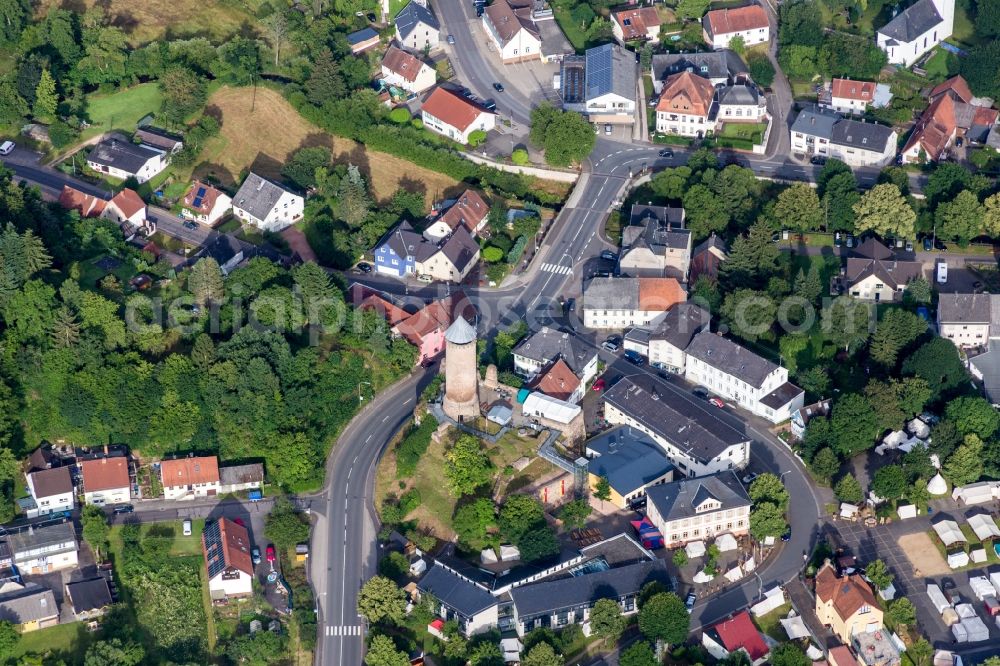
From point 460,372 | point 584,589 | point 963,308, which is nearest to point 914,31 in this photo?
point 963,308

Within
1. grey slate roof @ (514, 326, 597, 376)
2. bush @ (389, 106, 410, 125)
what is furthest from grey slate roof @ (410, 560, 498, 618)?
bush @ (389, 106, 410, 125)

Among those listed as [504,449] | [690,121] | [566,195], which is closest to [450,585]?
[504,449]

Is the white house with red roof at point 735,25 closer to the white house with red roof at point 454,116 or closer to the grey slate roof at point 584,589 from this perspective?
the white house with red roof at point 454,116

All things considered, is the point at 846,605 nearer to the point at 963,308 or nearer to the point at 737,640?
the point at 737,640

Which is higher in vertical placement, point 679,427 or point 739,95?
point 739,95

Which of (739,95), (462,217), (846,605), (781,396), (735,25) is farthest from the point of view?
(735,25)

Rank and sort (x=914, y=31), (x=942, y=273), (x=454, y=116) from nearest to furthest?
(x=942, y=273) < (x=454, y=116) < (x=914, y=31)

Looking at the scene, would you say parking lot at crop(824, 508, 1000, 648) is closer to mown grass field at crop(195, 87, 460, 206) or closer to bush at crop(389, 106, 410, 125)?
mown grass field at crop(195, 87, 460, 206)
